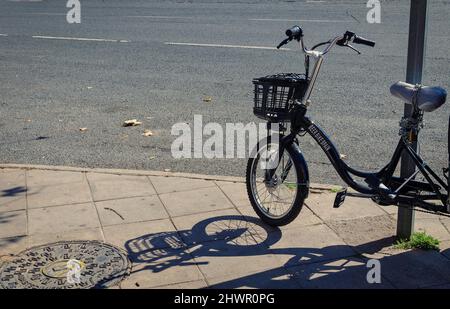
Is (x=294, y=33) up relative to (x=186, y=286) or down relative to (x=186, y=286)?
up

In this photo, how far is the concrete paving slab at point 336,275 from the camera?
4383mm

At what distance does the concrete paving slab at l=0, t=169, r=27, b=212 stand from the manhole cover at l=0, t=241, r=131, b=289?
3.22 feet

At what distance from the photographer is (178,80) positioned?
35.2ft

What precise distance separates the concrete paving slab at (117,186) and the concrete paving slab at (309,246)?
5.14 feet

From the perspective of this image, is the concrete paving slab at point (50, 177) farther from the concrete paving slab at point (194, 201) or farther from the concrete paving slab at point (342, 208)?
the concrete paving slab at point (342, 208)

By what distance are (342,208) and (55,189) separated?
2743 millimetres

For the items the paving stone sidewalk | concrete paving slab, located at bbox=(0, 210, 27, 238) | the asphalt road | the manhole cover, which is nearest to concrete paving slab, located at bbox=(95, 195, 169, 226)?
the paving stone sidewalk

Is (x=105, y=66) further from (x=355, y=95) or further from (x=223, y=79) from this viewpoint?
(x=355, y=95)

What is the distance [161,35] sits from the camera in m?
14.9

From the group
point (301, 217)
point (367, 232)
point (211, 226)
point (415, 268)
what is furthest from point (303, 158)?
point (415, 268)

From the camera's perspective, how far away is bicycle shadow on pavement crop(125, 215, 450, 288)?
4477 millimetres

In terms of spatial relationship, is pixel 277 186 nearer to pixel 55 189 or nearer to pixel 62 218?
pixel 62 218

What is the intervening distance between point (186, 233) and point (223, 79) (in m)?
5.80

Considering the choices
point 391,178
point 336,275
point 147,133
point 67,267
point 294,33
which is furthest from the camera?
point 147,133
